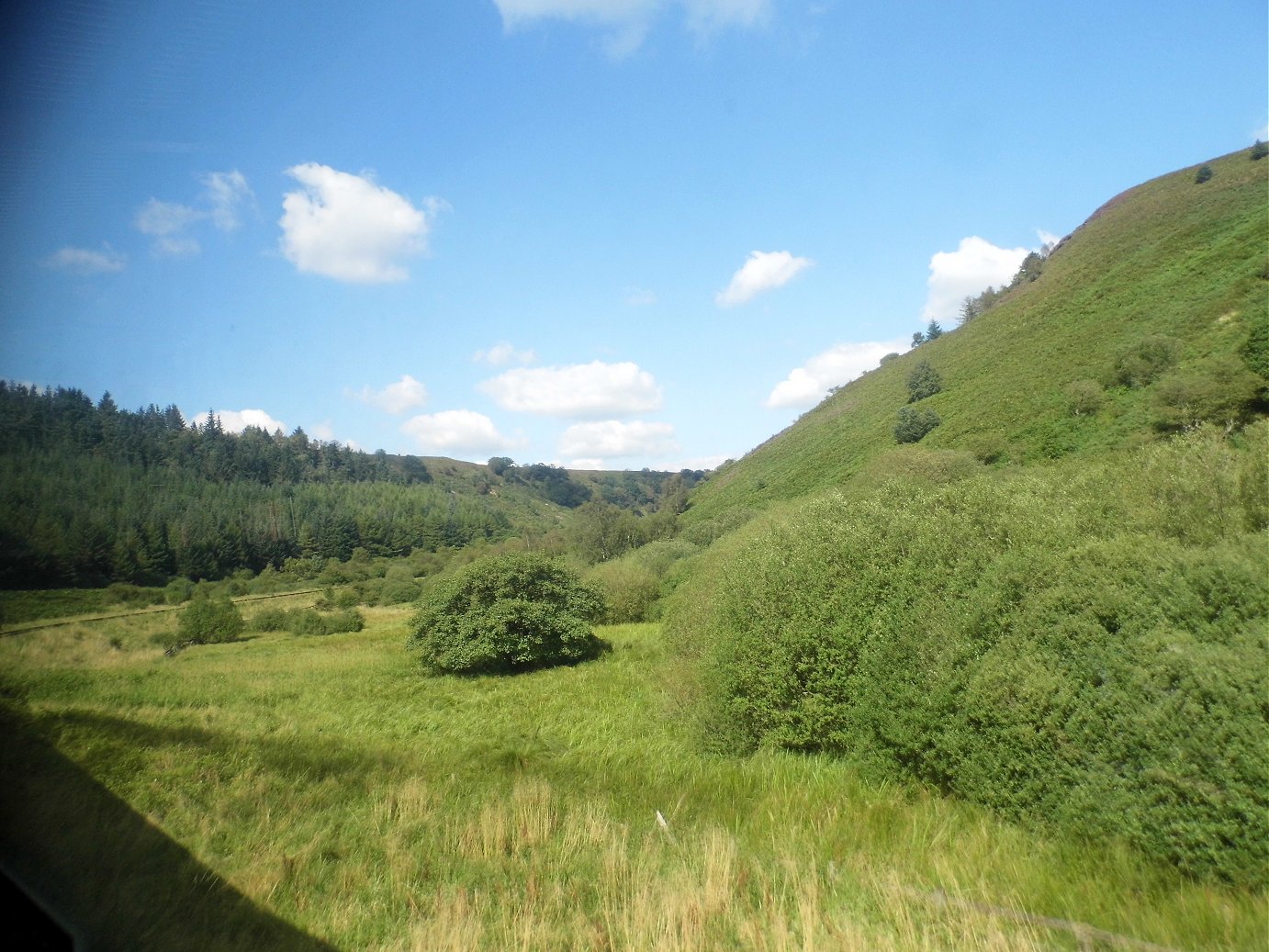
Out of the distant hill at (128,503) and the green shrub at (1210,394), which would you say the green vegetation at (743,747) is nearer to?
the distant hill at (128,503)

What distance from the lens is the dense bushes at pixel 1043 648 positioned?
5.99m

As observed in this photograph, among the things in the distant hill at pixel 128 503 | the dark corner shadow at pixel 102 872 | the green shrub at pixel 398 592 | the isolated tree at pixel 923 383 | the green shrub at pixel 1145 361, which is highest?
the isolated tree at pixel 923 383

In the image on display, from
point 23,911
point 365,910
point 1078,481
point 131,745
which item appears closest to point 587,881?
point 365,910

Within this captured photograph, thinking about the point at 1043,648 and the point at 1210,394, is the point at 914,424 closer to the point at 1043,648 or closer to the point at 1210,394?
the point at 1210,394

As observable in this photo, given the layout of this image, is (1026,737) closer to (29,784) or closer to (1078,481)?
(1078,481)

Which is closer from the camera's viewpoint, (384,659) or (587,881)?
(587,881)

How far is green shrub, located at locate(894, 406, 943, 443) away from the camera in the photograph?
154 feet

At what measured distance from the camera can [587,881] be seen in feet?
21.0

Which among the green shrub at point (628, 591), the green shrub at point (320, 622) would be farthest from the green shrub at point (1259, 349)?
the green shrub at point (320, 622)

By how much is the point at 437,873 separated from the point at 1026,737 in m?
7.24

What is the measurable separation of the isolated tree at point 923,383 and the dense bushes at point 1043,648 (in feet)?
153

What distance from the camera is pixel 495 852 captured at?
703cm

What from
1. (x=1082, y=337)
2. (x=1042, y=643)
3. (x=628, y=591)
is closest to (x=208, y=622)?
(x=628, y=591)

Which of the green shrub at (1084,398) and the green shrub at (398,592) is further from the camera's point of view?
the green shrub at (398,592)
